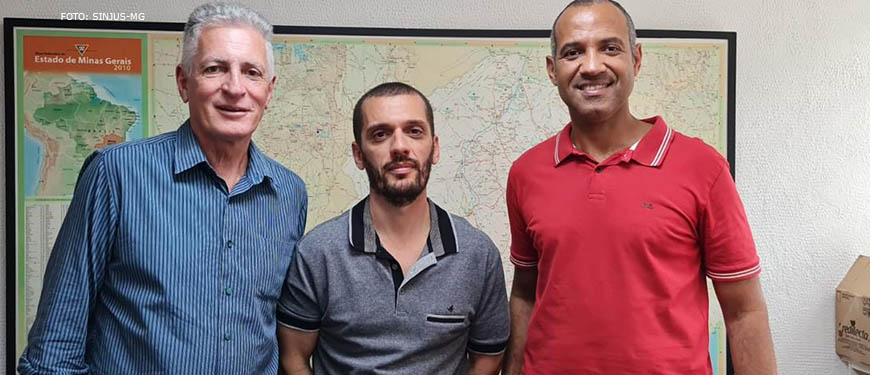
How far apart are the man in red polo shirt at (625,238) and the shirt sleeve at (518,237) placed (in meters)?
0.12

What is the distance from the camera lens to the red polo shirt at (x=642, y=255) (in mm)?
1509

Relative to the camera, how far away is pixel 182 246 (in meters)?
1.45

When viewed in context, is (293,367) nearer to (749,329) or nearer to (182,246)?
(182,246)

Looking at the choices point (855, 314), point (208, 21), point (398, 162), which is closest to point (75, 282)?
point (208, 21)

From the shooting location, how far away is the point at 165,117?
2.60 m

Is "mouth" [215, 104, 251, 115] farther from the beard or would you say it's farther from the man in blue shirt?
the beard

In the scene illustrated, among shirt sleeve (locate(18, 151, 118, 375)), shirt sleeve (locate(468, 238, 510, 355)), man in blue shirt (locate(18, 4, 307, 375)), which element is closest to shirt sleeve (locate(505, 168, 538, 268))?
shirt sleeve (locate(468, 238, 510, 355))

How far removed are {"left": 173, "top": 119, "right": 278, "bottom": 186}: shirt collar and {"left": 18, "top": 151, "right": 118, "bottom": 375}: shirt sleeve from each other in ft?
0.47

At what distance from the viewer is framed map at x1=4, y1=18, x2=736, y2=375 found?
2.55 metres

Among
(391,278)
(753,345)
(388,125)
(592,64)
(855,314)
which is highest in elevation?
(592,64)

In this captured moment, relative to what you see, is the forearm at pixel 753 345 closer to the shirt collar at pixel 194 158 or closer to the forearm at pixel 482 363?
the forearm at pixel 482 363

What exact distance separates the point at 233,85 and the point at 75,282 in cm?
49

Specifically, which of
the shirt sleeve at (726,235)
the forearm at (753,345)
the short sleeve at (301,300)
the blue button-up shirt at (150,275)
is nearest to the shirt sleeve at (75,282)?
the blue button-up shirt at (150,275)

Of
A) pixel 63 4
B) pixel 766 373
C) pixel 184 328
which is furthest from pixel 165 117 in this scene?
pixel 766 373
